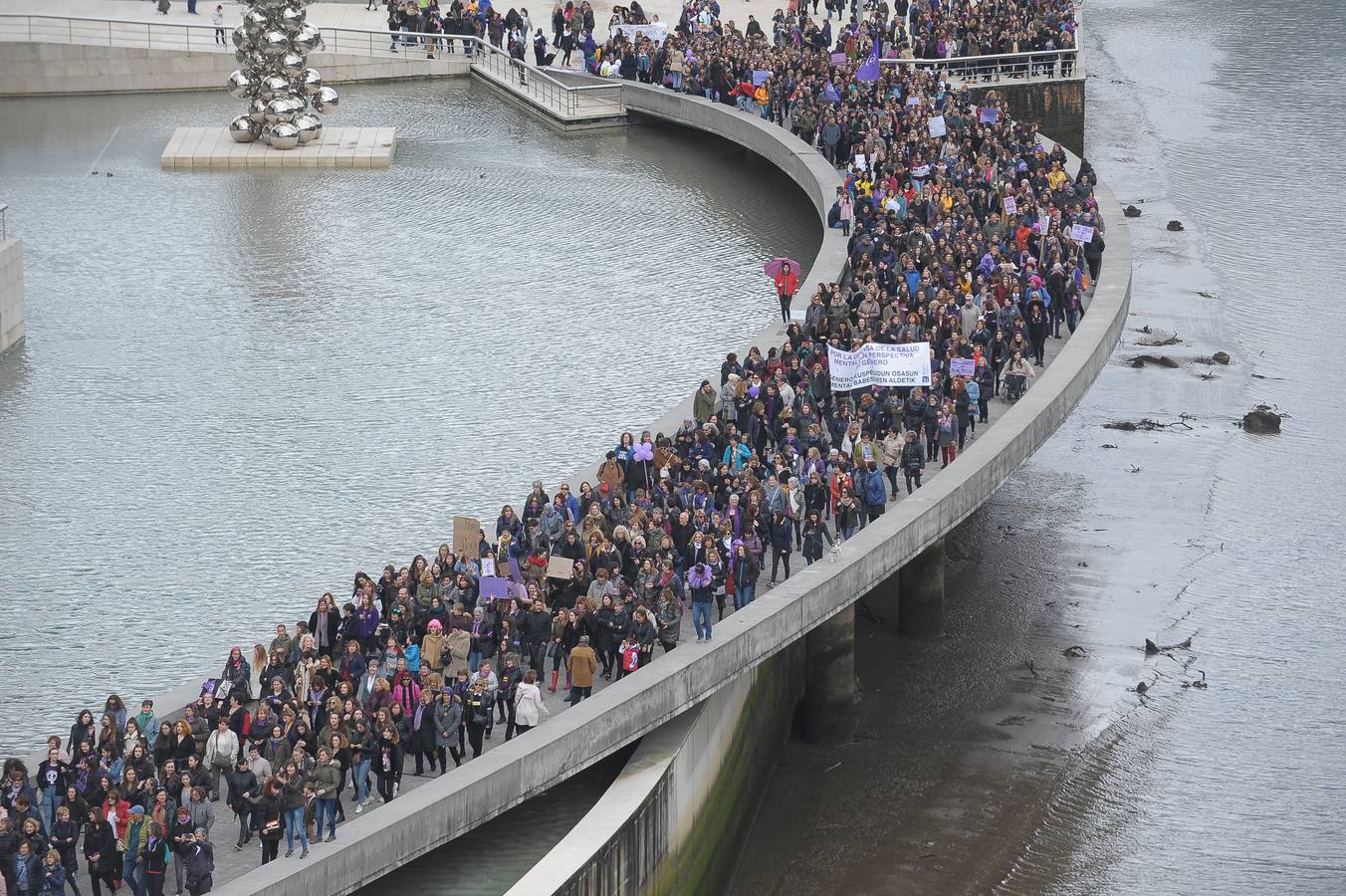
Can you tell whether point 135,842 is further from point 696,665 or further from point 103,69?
point 103,69

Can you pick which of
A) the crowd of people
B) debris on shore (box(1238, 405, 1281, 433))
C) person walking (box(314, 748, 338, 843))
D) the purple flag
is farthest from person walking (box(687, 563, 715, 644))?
the purple flag

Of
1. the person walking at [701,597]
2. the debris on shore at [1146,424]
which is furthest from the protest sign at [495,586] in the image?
the debris on shore at [1146,424]

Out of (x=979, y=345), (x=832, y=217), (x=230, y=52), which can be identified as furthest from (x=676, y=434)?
(x=230, y=52)

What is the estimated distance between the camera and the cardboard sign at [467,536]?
2852 cm

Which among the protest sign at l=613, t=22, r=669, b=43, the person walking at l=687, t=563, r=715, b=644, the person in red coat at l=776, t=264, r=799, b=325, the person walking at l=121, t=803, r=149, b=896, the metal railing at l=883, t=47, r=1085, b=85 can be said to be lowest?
the person walking at l=121, t=803, r=149, b=896

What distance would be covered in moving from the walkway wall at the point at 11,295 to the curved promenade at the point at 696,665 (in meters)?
14.1

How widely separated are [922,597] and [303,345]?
13.7 m

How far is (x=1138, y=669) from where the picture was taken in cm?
3497

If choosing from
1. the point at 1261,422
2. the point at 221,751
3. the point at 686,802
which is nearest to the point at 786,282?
the point at 1261,422

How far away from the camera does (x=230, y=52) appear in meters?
63.5

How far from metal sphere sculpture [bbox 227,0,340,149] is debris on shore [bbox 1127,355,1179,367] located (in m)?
20.7

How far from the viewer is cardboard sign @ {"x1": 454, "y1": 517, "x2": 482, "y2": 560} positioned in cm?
2852

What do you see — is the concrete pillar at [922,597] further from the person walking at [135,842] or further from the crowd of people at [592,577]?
the person walking at [135,842]

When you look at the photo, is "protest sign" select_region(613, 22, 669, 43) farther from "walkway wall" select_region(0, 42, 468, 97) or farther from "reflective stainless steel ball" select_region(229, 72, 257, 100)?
"reflective stainless steel ball" select_region(229, 72, 257, 100)
